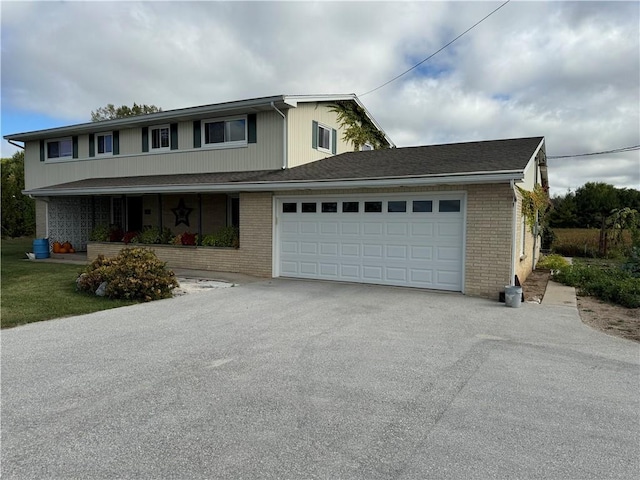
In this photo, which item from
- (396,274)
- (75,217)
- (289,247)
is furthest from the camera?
(75,217)

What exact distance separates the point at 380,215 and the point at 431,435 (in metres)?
7.74

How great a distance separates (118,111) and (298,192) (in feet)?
123

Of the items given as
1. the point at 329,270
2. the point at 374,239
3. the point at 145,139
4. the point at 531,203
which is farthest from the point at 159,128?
the point at 531,203

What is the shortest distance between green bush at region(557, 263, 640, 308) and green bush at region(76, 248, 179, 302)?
32.4ft

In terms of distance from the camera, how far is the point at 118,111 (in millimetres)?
41844

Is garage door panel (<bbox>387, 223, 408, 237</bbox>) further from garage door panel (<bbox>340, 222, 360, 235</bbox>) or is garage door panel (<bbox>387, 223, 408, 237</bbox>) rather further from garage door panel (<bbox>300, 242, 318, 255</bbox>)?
garage door panel (<bbox>300, 242, 318, 255</bbox>)

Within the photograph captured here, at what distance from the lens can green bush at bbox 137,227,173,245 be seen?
49.8 ft

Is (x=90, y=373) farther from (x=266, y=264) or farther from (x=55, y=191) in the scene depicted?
(x=55, y=191)

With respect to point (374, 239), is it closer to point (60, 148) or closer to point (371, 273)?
point (371, 273)

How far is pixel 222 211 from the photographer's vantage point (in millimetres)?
16375

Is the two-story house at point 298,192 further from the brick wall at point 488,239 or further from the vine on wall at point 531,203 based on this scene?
the vine on wall at point 531,203

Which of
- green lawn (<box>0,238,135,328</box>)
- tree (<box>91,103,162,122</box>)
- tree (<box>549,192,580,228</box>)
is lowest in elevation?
green lawn (<box>0,238,135,328</box>)

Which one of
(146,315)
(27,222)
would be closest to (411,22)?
(146,315)

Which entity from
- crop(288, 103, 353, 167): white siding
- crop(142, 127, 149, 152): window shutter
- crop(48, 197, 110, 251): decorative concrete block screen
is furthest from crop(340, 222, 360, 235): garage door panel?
crop(48, 197, 110, 251): decorative concrete block screen
